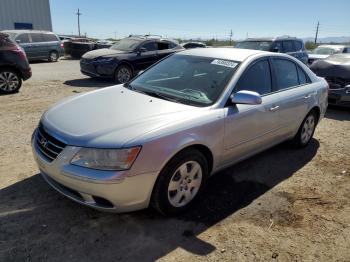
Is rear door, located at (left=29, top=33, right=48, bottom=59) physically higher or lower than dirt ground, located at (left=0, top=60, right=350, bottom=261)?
higher

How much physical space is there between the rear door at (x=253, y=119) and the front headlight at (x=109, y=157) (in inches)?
48.6

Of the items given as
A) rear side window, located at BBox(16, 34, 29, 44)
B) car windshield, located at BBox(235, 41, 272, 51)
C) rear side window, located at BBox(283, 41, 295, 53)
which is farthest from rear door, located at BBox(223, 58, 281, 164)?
rear side window, located at BBox(16, 34, 29, 44)

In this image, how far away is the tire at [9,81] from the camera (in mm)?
8922

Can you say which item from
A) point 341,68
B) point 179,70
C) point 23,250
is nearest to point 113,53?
point 341,68

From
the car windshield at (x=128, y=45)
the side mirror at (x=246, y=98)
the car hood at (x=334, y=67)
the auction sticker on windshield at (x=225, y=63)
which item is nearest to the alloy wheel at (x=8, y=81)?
the car windshield at (x=128, y=45)

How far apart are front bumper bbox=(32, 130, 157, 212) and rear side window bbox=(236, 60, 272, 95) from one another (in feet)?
5.44

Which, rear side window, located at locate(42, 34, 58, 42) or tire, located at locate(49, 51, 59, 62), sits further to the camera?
tire, located at locate(49, 51, 59, 62)

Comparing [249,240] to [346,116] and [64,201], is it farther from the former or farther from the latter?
[346,116]

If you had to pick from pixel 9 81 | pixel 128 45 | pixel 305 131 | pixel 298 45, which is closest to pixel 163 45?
pixel 128 45

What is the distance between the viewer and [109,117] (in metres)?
3.38

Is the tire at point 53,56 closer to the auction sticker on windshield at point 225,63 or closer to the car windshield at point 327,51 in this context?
the car windshield at point 327,51

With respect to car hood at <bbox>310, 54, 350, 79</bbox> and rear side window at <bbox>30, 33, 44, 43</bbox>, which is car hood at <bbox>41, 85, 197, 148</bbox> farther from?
rear side window at <bbox>30, 33, 44, 43</bbox>

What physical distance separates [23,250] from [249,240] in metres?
1.99

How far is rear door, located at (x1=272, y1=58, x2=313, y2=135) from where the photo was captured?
4618 mm
